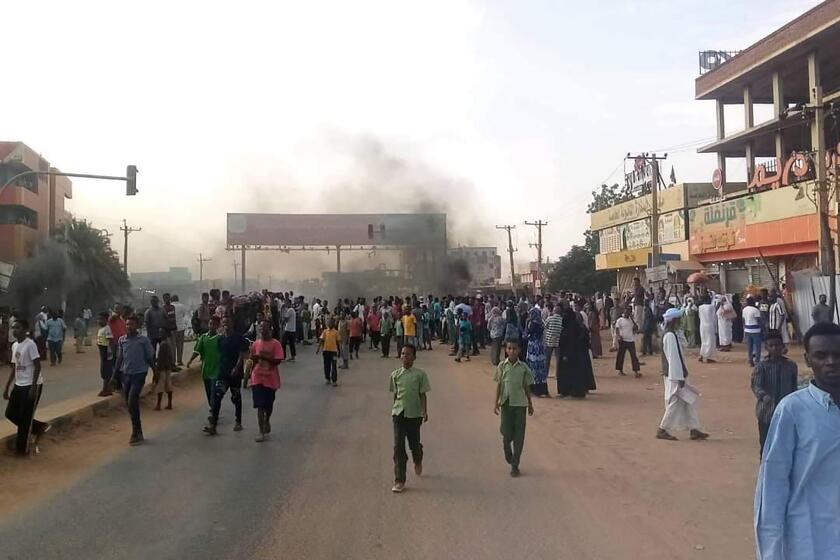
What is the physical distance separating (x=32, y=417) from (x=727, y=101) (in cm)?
4169

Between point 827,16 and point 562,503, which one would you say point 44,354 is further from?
point 827,16

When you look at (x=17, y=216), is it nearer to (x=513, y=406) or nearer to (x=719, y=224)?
(x=719, y=224)

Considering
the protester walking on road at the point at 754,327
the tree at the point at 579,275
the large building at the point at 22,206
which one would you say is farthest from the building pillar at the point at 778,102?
the large building at the point at 22,206

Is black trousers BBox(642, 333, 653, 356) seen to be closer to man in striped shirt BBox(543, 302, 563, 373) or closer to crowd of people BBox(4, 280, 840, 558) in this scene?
crowd of people BBox(4, 280, 840, 558)

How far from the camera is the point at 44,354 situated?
65.5 ft

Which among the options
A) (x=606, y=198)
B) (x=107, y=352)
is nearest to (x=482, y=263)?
(x=606, y=198)

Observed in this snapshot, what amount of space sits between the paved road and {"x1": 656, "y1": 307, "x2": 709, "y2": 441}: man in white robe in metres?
1.49

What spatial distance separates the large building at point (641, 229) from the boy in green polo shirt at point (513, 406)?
1047 inches

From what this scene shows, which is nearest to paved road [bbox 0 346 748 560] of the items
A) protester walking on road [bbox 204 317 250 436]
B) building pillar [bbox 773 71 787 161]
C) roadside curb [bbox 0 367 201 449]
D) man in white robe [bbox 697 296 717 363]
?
protester walking on road [bbox 204 317 250 436]

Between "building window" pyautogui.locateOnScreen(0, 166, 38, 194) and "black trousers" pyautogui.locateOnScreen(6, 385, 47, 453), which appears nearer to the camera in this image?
"black trousers" pyautogui.locateOnScreen(6, 385, 47, 453)

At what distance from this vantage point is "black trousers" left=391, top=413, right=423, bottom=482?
6.79m

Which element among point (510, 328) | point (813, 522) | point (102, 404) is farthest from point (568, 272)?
point (813, 522)

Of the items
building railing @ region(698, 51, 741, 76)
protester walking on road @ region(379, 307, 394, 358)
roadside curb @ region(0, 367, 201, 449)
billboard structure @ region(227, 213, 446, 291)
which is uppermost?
building railing @ region(698, 51, 741, 76)

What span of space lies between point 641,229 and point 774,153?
8843 millimetres
